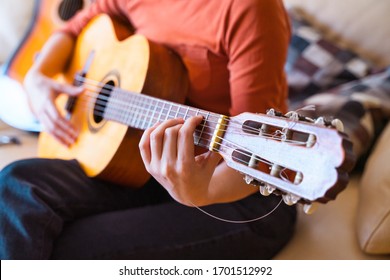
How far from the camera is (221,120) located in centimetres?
54

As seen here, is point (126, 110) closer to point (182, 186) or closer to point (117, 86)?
point (117, 86)

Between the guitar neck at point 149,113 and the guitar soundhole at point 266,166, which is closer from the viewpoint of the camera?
the guitar soundhole at point 266,166

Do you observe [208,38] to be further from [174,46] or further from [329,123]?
[329,123]

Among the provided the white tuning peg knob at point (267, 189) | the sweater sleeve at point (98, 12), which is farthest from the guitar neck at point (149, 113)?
the sweater sleeve at point (98, 12)

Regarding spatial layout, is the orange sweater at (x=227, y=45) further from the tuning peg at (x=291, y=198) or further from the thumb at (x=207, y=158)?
the tuning peg at (x=291, y=198)

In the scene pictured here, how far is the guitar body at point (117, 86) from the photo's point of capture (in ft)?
2.49

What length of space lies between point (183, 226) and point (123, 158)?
17 cm

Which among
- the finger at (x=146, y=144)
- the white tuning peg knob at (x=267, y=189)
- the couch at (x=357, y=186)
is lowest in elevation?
the couch at (x=357, y=186)

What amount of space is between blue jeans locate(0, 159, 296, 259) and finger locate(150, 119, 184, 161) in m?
0.22

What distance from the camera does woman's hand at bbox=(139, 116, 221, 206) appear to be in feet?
1.79

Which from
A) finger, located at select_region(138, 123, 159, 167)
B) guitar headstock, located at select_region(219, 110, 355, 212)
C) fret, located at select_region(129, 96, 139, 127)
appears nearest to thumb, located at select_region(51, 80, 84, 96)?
fret, located at select_region(129, 96, 139, 127)

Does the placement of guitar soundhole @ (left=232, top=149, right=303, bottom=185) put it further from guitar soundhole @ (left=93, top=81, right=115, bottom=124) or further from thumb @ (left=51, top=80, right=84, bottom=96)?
thumb @ (left=51, top=80, right=84, bottom=96)

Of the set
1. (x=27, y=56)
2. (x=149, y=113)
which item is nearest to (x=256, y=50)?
(x=149, y=113)

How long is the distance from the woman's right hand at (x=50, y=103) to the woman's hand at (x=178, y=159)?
1.30ft
